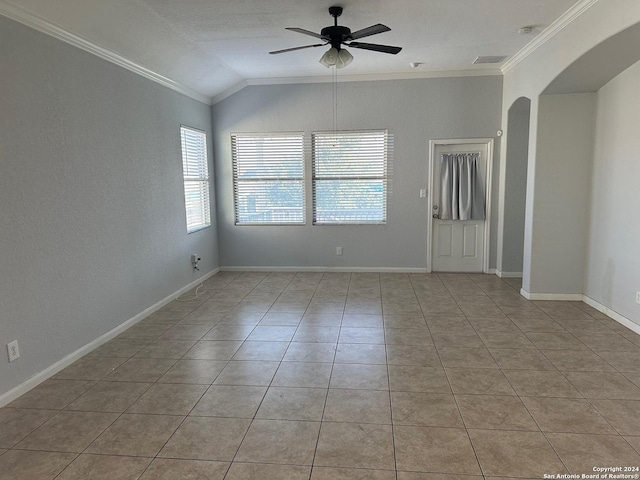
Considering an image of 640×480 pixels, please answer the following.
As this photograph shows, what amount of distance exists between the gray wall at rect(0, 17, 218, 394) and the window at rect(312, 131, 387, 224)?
2.25m

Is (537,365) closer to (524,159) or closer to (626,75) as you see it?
(626,75)

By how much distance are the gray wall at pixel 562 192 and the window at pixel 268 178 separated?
10.6 ft

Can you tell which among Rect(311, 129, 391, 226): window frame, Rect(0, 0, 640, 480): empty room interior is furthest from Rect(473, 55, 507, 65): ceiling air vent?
Rect(311, 129, 391, 226): window frame

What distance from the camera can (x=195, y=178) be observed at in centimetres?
598

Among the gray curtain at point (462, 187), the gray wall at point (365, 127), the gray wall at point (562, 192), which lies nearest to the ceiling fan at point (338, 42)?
the gray wall at point (562, 192)

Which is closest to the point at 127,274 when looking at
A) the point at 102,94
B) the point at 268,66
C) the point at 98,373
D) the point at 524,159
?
the point at 98,373

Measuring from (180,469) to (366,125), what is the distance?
511cm

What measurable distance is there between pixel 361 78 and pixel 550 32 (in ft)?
8.22

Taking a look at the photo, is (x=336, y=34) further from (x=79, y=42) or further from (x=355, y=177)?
(x=355, y=177)

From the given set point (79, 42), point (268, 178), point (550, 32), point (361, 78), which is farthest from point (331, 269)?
point (79, 42)

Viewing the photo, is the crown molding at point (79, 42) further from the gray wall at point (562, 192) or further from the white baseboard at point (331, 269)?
the gray wall at point (562, 192)

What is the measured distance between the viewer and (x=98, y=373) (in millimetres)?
3260

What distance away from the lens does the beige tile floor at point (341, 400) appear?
2.20 meters

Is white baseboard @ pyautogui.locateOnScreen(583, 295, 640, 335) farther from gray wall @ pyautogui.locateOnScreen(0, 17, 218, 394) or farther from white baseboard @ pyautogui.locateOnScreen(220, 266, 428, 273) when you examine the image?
gray wall @ pyautogui.locateOnScreen(0, 17, 218, 394)
